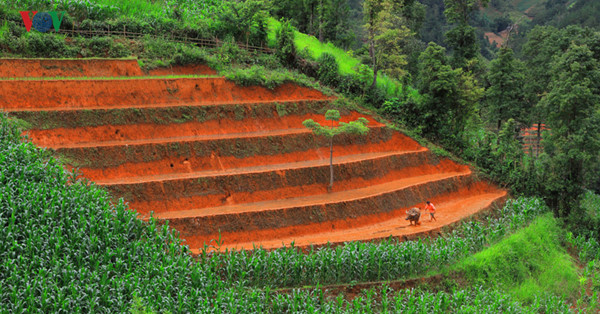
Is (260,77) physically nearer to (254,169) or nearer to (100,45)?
(254,169)

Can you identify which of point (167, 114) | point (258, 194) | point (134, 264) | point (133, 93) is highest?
point (133, 93)

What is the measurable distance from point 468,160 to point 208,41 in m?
16.6

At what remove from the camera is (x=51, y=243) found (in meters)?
15.7

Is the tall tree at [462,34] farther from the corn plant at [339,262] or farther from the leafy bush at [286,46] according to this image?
the corn plant at [339,262]

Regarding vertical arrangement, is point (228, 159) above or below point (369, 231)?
above

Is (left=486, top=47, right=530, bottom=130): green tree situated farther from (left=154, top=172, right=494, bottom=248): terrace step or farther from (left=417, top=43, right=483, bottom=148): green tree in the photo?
(left=154, top=172, right=494, bottom=248): terrace step

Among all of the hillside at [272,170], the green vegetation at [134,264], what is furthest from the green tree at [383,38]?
the green vegetation at [134,264]

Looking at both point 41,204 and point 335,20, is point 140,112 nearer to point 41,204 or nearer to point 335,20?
point 41,204

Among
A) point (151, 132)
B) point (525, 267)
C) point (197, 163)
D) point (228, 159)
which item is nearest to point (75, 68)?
point (151, 132)

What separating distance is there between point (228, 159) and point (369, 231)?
23.6 feet

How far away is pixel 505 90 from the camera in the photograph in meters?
34.2

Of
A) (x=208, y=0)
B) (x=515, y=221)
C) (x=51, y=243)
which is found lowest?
(x=515, y=221)

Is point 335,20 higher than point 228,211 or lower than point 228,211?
higher

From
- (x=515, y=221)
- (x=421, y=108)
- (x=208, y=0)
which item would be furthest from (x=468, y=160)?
(x=208, y=0)
